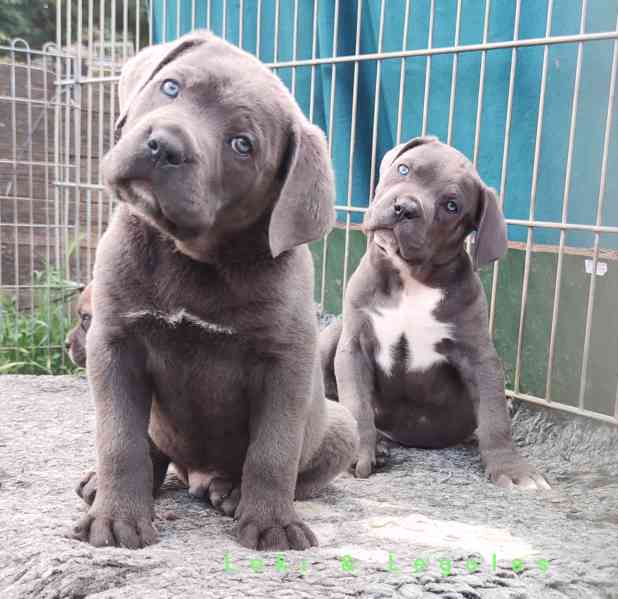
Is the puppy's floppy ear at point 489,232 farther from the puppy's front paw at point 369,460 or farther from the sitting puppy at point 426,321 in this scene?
the puppy's front paw at point 369,460

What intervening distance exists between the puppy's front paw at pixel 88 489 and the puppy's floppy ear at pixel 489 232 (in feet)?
6.63

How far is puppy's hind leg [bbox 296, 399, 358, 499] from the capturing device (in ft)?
9.84

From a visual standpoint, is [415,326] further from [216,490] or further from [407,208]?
[216,490]

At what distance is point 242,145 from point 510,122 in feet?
8.05

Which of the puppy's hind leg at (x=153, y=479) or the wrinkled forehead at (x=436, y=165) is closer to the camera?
the puppy's hind leg at (x=153, y=479)

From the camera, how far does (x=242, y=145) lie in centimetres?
236

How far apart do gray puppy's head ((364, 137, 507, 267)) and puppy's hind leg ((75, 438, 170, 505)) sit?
4.88ft

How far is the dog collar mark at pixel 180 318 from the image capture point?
245 cm

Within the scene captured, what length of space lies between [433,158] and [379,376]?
1.07m

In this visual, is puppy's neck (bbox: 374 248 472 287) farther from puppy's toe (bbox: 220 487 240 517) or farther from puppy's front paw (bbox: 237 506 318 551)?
puppy's front paw (bbox: 237 506 318 551)

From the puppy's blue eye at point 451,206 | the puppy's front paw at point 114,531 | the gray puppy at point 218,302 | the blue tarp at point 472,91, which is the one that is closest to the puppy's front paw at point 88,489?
the gray puppy at point 218,302

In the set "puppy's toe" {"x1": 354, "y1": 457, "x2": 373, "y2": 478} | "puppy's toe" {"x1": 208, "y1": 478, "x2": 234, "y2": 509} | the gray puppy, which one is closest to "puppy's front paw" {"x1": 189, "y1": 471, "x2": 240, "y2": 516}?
"puppy's toe" {"x1": 208, "y1": 478, "x2": 234, "y2": 509}

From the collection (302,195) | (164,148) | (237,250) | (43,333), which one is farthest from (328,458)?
(43,333)

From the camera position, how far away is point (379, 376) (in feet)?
14.0
